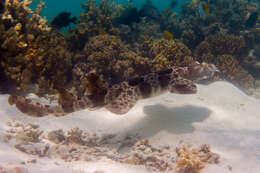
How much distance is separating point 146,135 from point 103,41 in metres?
5.30

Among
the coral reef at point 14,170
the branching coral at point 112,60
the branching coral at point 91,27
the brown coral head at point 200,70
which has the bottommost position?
the coral reef at point 14,170

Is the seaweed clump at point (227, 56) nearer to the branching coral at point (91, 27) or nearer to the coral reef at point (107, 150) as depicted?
the branching coral at point (91, 27)

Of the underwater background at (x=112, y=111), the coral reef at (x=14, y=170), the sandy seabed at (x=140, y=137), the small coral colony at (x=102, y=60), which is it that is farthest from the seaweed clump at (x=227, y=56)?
the coral reef at (x=14, y=170)

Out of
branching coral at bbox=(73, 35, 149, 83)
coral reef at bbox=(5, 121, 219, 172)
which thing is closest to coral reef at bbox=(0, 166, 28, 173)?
coral reef at bbox=(5, 121, 219, 172)

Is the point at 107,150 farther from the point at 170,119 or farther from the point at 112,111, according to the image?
the point at 170,119

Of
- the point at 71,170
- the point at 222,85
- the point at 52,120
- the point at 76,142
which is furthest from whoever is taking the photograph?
the point at 222,85

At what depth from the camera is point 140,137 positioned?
572 cm

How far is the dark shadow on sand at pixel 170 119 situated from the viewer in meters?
5.85

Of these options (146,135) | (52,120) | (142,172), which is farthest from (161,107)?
(52,120)

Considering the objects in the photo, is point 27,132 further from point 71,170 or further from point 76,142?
point 71,170

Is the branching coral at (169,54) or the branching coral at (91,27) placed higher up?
the branching coral at (91,27)

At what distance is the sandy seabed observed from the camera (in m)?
4.14

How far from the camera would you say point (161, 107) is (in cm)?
675

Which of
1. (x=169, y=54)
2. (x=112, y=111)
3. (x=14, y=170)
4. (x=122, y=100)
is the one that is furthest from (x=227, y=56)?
(x=14, y=170)
